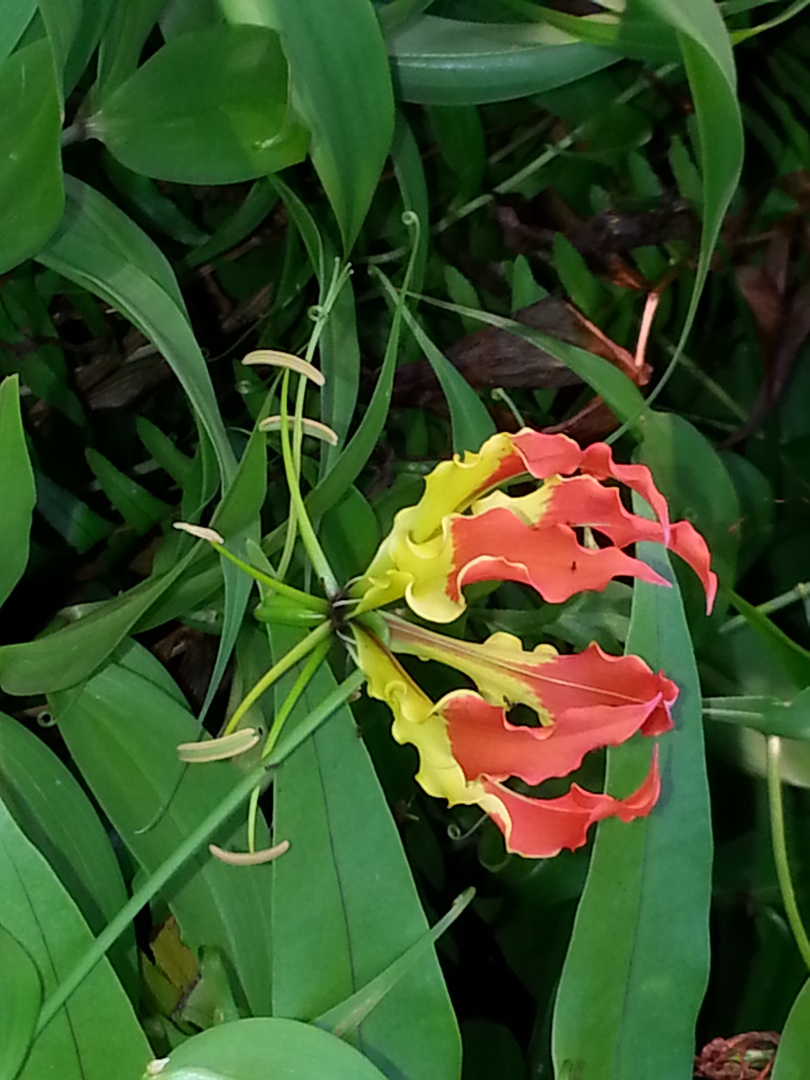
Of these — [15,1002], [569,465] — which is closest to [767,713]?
[569,465]

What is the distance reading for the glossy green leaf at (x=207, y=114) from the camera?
60 cm

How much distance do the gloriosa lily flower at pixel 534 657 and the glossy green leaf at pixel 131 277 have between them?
0.50 ft

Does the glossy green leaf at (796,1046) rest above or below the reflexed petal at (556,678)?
below

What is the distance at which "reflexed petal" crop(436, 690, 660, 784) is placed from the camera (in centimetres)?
49

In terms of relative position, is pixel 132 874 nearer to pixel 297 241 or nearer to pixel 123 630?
pixel 123 630

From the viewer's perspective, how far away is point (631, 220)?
0.84 meters

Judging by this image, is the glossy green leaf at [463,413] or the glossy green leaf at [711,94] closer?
the glossy green leaf at [711,94]

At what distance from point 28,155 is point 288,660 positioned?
11.7 inches

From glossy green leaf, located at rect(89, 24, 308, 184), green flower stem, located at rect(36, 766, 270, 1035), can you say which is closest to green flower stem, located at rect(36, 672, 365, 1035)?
green flower stem, located at rect(36, 766, 270, 1035)

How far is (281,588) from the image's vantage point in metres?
0.56

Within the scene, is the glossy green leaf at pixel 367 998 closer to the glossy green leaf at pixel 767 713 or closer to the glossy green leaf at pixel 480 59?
the glossy green leaf at pixel 767 713

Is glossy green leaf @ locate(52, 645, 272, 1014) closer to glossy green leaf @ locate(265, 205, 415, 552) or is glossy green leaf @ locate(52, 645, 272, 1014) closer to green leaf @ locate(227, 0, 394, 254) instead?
glossy green leaf @ locate(265, 205, 415, 552)

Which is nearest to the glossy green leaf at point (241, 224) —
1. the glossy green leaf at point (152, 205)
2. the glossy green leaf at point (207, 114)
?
the glossy green leaf at point (152, 205)

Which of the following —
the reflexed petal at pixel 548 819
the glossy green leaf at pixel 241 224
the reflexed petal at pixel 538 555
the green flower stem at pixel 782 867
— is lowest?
the green flower stem at pixel 782 867
